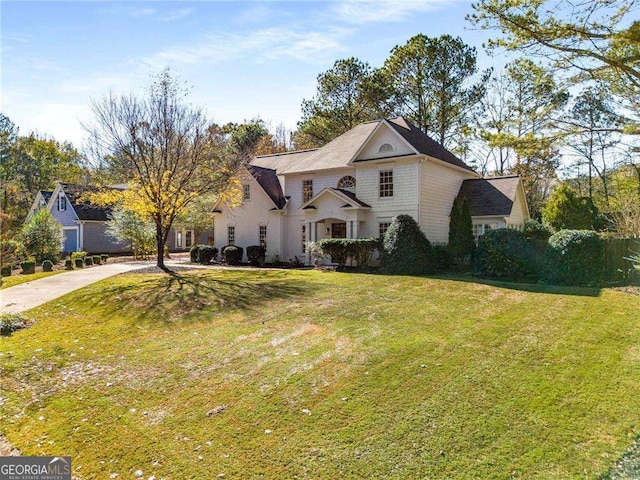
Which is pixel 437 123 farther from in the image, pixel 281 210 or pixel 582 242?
pixel 582 242

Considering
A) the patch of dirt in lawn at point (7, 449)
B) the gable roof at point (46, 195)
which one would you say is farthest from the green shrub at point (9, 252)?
the gable roof at point (46, 195)

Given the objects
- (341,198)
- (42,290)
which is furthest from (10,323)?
(341,198)

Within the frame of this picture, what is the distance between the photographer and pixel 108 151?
1836cm

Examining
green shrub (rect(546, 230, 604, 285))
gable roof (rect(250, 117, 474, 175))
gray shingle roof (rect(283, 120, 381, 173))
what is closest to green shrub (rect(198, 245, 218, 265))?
gable roof (rect(250, 117, 474, 175))

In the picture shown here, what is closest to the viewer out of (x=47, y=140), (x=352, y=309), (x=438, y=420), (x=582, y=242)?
(x=438, y=420)

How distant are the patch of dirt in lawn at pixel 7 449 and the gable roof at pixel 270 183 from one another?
1992cm

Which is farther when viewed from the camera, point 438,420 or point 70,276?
point 70,276

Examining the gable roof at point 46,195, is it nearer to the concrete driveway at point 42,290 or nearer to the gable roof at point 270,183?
the concrete driveway at point 42,290

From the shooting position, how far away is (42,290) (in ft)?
46.5

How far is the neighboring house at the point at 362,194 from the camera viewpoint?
20328 mm

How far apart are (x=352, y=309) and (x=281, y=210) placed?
1455 centimetres

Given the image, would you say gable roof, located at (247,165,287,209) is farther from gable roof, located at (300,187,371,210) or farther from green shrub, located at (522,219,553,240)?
green shrub, located at (522,219,553,240)

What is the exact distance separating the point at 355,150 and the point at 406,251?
7.93m

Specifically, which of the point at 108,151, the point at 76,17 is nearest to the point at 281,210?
the point at 108,151
